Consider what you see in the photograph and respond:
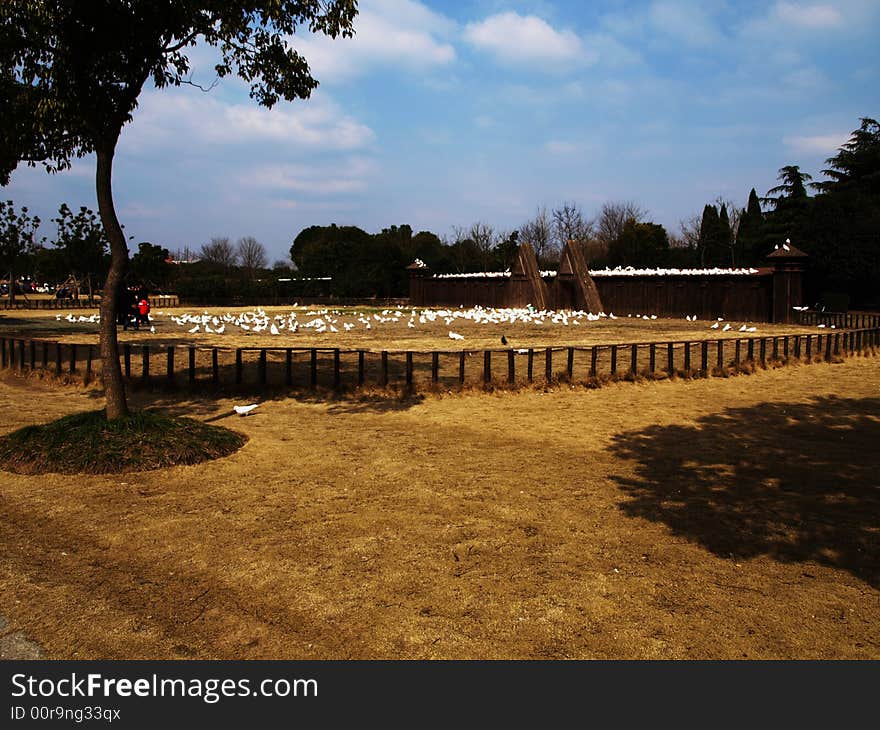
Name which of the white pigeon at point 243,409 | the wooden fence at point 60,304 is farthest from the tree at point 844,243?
the wooden fence at point 60,304

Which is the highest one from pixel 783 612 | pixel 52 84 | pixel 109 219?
pixel 52 84

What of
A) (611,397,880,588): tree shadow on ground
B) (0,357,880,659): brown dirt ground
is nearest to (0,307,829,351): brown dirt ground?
(611,397,880,588): tree shadow on ground

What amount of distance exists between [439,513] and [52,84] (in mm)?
6893

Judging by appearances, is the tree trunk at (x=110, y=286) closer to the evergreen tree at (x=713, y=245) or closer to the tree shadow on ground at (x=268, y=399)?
the tree shadow on ground at (x=268, y=399)

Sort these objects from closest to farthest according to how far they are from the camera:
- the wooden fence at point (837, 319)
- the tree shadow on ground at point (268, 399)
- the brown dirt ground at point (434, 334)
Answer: the tree shadow on ground at point (268, 399)
the brown dirt ground at point (434, 334)
the wooden fence at point (837, 319)

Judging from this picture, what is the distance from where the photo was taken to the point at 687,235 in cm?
7088

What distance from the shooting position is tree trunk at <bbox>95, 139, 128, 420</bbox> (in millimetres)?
8336

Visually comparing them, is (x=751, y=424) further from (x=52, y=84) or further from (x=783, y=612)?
(x=52, y=84)

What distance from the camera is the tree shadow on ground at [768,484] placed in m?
5.50

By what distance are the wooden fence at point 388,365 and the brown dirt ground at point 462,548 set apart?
11.2 feet

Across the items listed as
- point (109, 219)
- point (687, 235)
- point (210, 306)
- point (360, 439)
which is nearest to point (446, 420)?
point (360, 439)

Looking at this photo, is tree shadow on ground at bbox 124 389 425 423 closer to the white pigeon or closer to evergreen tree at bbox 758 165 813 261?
the white pigeon

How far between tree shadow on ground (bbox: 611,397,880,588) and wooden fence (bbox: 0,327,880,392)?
3.94 metres

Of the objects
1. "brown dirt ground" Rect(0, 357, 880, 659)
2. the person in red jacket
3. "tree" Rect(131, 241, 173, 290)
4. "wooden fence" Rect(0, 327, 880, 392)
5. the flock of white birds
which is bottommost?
"brown dirt ground" Rect(0, 357, 880, 659)
